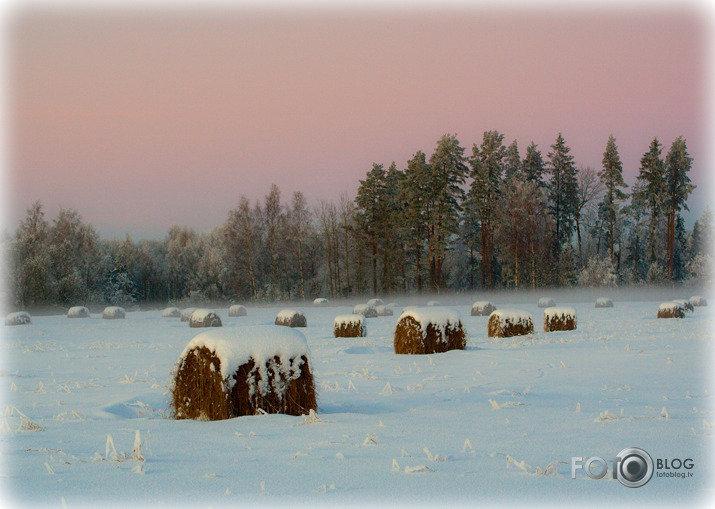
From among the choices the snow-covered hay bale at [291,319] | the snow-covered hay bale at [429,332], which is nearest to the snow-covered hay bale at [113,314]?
the snow-covered hay bale at [291,319]

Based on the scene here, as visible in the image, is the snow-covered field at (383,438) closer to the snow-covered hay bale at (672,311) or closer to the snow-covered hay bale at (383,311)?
the snow-covered hay bale at (672,311)

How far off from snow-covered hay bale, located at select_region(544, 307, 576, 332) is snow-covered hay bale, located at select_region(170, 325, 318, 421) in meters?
15.0

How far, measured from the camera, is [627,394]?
26.2 ft

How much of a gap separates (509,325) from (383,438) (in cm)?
1374

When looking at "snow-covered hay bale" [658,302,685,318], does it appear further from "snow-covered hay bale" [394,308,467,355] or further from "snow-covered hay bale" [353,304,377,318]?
"snow-covered hay bale" [353,304,377,318]

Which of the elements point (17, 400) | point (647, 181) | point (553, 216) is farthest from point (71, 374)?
point (647, 181)

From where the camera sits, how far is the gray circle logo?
165 inches

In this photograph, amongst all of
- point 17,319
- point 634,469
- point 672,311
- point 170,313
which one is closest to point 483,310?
point 672,311

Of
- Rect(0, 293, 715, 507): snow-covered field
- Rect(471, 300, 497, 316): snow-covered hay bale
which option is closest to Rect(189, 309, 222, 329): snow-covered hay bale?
Rect(471, 300, 497, 316): snow-covered hay bale

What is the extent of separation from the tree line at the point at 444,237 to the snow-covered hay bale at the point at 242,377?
1839 inches

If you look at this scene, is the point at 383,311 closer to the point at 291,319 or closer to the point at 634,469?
the point at 291,319

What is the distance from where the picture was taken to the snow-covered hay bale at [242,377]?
654cm

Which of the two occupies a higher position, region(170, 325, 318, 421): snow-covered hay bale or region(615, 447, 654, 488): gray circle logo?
region(170, 325, 318, 421): snow-covered hay bale

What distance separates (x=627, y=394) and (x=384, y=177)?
5262cm
